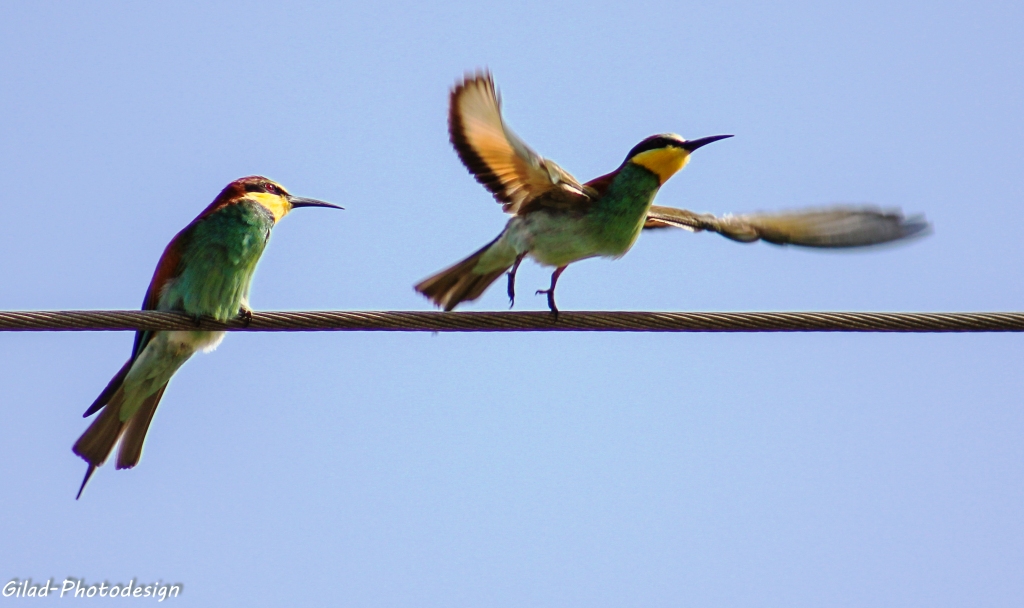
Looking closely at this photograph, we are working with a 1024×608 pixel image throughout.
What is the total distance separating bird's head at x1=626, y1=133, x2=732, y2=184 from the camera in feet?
14.1

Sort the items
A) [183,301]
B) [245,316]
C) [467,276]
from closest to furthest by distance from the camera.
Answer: [245,316] < [183,301] < [467,276]

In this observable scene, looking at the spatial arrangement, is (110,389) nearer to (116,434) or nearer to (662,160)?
(116,434)

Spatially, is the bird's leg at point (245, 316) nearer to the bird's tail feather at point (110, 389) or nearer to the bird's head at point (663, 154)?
the bird's tail feather at point (110, 389)

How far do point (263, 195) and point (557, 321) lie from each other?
162cm

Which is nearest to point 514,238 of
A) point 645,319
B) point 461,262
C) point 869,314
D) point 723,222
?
point 461,262

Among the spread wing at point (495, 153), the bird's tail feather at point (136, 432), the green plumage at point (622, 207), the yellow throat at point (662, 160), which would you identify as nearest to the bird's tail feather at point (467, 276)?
the spread wing at point (495, 153)

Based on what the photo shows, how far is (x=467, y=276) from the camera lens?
4426 mm

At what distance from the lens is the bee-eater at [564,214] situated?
4.12 meters

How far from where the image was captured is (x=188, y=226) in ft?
13.8

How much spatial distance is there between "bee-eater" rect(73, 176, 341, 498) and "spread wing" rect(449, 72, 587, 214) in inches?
32.5

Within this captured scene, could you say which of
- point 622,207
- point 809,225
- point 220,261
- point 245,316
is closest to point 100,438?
point 220,261

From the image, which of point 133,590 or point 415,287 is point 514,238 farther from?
point 133,590

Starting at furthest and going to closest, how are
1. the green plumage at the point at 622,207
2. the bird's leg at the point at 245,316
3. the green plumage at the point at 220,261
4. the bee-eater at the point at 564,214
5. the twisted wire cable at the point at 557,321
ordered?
the green plumage at the point at 622,207 → the bee-eater at the point at 564,214 → the green plumage at the point at 220,261 → the bird's leg at the point at 245,316 → the twisted wire cable at the point at 557,321

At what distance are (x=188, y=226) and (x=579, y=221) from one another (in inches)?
56.2
